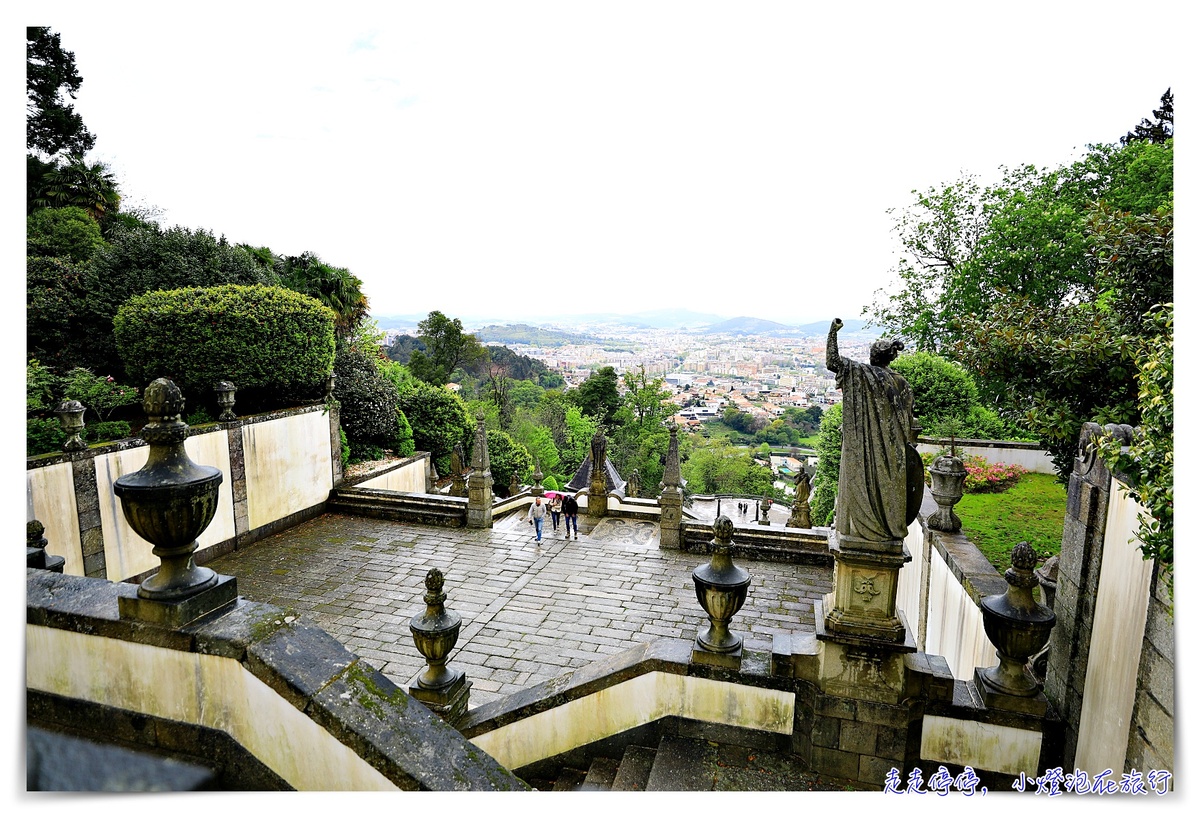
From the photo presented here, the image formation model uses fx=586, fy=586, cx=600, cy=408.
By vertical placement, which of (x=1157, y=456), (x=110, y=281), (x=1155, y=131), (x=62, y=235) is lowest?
(x=1157, y=456)

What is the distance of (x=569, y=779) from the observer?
4.51 m

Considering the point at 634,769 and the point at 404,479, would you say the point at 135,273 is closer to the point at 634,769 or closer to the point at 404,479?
the point at 404,479

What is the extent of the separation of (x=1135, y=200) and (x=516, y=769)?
1563 centimetres

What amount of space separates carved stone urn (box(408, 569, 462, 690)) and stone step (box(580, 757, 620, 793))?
1263mm

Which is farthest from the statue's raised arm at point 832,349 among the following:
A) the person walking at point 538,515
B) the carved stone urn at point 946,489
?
the person walking at point 538,515

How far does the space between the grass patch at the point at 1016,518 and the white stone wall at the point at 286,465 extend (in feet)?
39.7

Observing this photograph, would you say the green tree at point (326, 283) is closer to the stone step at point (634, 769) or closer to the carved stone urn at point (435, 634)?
the carved stone urn at point (435, 634)

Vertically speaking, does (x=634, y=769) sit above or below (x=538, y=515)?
above

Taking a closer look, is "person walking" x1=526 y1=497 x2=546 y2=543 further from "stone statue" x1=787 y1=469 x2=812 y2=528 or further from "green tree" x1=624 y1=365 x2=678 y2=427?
"green tree" x1=624 y1=365 x2=678 y2=427

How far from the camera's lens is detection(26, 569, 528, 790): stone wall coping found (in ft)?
8.55

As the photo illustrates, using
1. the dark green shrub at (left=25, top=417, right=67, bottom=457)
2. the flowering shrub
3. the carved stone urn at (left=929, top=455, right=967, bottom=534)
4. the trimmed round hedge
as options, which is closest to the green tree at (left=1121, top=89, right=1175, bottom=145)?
the flowering shrub

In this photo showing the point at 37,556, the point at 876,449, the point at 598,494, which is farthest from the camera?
the point at 598,494

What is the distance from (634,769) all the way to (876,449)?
9.15 ft

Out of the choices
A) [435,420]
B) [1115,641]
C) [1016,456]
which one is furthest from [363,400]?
[1016,456]
